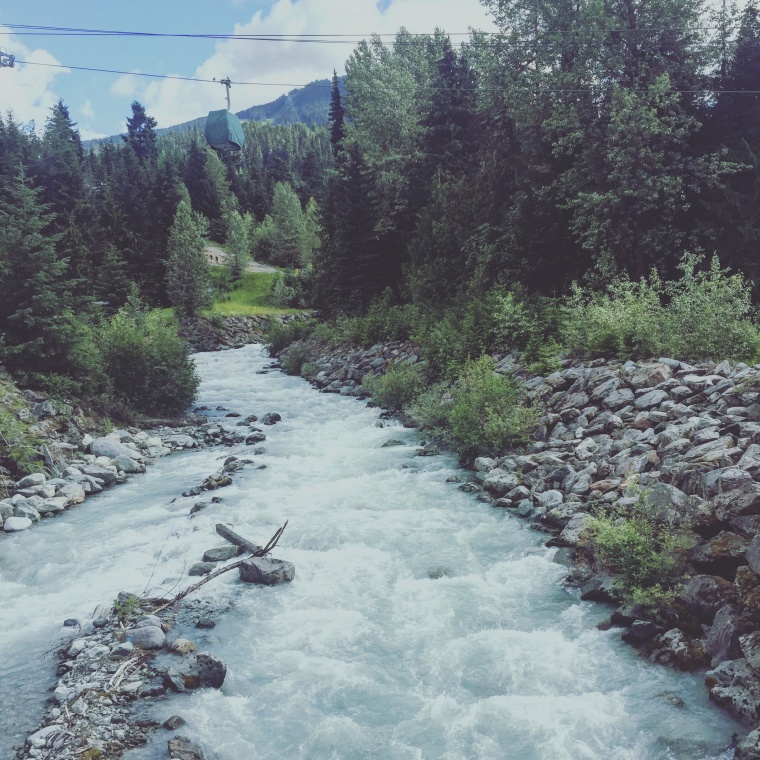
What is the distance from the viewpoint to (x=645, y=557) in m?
7.37

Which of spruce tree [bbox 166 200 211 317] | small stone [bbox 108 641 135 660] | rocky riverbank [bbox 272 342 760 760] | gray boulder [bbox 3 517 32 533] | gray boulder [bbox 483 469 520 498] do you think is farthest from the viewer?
spruce tree [bbox 166 200 211 317]

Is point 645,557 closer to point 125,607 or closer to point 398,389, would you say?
point 125,607

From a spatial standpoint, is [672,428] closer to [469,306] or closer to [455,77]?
[469,306]

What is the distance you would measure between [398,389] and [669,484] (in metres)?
12.4

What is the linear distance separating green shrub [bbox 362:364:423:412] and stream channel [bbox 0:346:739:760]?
22.6 ft

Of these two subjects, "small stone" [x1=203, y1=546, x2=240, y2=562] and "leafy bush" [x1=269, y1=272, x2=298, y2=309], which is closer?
"small stone" [x1=203, y1=546, x2=240, y2=562]

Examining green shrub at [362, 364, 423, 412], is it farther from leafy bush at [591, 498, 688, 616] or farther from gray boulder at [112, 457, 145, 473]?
leafy bush at [591, 498, 688, 616]

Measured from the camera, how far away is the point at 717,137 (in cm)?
1977

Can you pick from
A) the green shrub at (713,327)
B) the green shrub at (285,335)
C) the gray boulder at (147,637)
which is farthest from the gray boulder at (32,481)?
the green shrub at (285,335)

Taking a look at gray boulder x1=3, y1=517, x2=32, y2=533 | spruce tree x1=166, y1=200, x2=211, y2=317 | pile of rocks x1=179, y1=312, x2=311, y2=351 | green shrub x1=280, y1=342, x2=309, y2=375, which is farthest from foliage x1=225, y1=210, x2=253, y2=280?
gray boulder x1=3, y1=517, x2=32, y2=533

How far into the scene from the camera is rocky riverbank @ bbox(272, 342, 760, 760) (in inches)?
247

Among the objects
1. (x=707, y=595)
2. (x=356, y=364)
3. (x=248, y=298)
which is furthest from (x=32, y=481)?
(x=248, y=298)

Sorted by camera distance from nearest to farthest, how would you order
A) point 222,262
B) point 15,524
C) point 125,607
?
point 125,607, point 15,524, point 222,262

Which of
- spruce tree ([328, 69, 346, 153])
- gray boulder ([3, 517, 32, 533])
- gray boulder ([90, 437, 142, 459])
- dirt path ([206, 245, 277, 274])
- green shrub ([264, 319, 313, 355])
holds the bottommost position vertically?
gray boulder ([3, 517, 32, 533])
